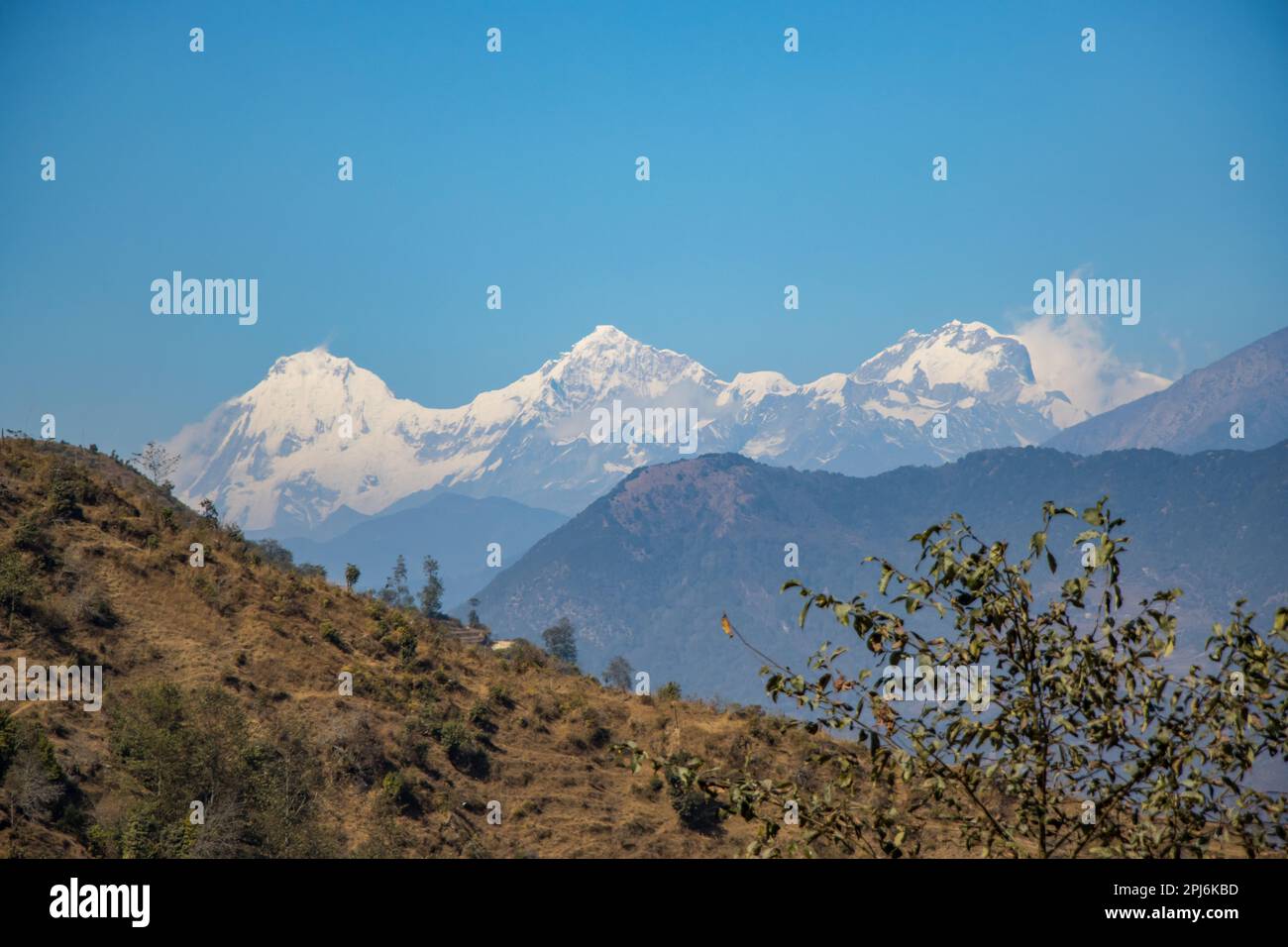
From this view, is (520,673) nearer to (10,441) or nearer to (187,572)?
(187,572)

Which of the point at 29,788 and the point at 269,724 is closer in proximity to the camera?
the point at 29,788

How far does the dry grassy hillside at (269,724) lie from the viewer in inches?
1337

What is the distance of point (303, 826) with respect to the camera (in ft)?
119

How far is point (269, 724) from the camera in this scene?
4150 centimetres

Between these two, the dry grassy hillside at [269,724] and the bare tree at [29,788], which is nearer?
the bare tree at [29,788]

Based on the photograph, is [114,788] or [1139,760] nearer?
[1139,760]

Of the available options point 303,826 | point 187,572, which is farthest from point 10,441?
point 303,826

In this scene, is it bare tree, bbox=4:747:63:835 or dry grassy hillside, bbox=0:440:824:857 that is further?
dry grassy hillside, bbox=0:440:824:857

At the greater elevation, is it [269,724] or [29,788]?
[269,724]

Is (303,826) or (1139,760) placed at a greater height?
(1139,760)

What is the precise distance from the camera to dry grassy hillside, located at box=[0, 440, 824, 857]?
34.0 m
